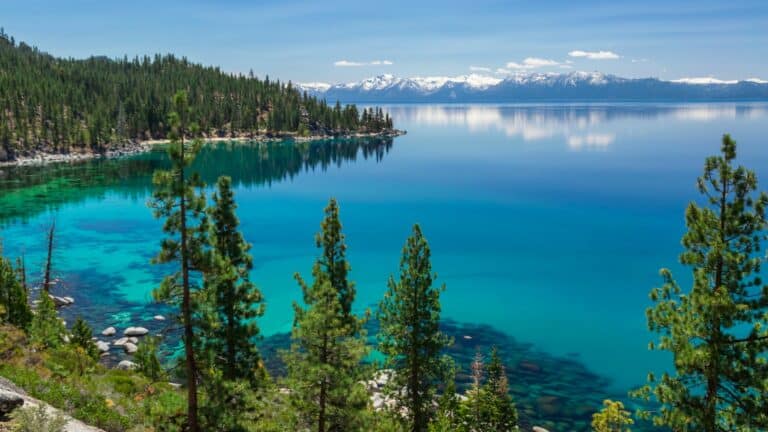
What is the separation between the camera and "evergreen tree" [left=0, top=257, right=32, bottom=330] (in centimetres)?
3716

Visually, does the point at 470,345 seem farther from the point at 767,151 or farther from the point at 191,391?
the point at 767,151

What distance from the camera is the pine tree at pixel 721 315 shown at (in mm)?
18297

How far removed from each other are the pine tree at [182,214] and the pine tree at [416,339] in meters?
11.9

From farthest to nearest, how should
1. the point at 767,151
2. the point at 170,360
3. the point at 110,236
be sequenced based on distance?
the point at 767,151, the point at 110,236, the point at 170,360

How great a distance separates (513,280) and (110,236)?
2257 inches

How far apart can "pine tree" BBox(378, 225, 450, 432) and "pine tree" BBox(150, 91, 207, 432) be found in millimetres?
11875

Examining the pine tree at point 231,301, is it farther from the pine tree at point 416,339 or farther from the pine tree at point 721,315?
the pine tree at point 721,315

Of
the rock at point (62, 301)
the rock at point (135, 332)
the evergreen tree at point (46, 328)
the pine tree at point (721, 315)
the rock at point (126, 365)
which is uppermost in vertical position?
the pine tree at point (721, 315)

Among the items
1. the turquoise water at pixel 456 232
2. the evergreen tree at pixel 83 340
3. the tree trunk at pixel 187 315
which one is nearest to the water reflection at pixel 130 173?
the turquoise water at pixel 456 232

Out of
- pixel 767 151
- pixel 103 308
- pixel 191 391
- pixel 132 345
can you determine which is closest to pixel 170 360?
pixel 132 345

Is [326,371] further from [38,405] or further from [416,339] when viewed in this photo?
[38,405]

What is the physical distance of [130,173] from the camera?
13800 centimetres

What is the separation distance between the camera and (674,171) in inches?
5448

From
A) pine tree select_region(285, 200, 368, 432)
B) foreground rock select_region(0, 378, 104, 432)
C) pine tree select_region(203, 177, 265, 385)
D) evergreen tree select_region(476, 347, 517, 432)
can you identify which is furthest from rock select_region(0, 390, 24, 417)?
evergreen tree select_region(476, 347, 517, 432)
